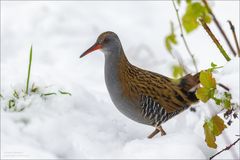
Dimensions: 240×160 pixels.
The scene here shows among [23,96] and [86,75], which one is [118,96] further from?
[86,75]

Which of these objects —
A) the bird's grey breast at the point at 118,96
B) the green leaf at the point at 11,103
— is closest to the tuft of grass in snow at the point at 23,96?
the green leaf at the point at 11,103

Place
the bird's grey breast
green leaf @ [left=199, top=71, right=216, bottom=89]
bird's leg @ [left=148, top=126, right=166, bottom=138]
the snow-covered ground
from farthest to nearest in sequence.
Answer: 1. bird's leg @ [left=148, top=126, right=166, bottom=138]
2. the bird's grey breast
3. the snow-covered ground
4. green leaf @ [left=199, top=71, right=216, bottom=89]

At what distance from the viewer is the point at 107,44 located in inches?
168

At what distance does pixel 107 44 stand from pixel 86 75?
1.44m

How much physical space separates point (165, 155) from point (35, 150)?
0.88 meters

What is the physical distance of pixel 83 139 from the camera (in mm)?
4082

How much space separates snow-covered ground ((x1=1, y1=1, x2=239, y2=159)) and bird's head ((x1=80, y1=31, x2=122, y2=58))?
527 mm

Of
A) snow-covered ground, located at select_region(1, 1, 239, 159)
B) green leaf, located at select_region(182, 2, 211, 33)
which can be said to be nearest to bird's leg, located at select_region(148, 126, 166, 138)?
snow-covered ground, located at select_region(1, 1, 239, 159)

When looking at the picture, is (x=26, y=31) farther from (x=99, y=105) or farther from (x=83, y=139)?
(x=83, y=139)

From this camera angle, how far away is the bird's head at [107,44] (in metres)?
4.27

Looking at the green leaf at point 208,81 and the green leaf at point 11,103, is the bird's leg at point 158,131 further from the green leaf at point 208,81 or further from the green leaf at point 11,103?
the green leaf at point 208,81

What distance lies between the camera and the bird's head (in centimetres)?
427

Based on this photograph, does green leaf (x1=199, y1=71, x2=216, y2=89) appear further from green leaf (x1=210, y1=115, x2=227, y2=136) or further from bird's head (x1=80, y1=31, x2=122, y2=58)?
bird's head (x1=80, y1=31, x2=122, y2=58)

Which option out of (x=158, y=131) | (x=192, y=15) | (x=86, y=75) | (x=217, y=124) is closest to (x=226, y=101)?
(x=217, y=124)
